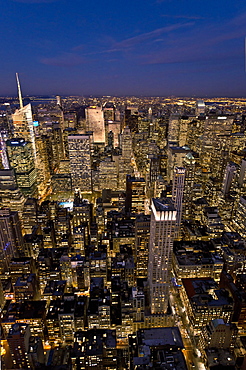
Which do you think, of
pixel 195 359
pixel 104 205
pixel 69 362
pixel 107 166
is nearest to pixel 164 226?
pixel 195 359

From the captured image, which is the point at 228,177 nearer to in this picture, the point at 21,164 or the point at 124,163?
the point at 124,163

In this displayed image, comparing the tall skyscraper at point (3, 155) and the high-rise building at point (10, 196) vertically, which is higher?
the tall skyscraper at point (3, 155)

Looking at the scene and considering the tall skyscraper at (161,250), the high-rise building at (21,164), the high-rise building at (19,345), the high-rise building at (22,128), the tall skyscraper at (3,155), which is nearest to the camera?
the high-rise building at (19,345)

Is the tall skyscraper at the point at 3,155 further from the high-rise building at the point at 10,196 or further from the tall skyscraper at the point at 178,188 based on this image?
the tall skyscraper at the point at 178,188

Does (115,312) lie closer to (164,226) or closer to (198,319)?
(198,319)

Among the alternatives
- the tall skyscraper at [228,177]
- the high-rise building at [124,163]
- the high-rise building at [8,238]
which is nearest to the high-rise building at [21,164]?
the high-rise building at [8,238]

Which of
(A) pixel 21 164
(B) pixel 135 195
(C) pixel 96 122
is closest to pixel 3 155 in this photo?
(A) pixel 21 164
